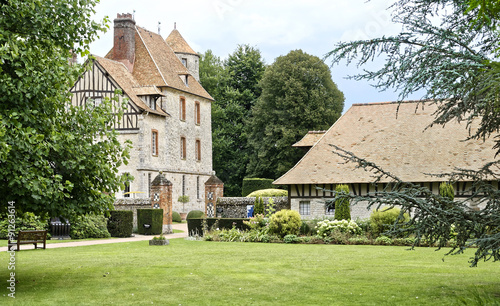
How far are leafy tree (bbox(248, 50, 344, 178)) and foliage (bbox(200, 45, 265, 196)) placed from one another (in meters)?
3.96

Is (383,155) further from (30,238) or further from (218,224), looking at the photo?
(30,238)

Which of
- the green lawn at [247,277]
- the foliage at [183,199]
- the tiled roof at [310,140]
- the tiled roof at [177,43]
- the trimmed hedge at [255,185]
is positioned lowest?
the green lawn at [247,277]

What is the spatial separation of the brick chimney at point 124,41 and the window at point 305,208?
18901 mm

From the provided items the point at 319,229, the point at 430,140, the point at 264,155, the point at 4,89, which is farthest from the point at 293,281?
the point at 264,155

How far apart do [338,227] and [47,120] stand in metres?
13.2

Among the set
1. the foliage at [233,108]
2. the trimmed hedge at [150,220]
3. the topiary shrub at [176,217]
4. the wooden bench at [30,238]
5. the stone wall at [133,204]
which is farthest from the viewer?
the foliage at [233,108]

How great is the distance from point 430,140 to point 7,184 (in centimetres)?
2033

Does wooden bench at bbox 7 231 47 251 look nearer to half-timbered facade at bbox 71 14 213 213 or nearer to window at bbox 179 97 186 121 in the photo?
half-timbered facade at bbox 71 14 213 213

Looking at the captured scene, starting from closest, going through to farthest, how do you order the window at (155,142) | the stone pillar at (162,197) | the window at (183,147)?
1. the stone pillar at (162,197)
2. the window at (155,142)
3. the window at (183,147)

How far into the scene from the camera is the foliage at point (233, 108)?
1956 inches

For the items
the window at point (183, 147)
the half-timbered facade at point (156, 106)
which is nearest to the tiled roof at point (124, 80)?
the half-timbered facade at point (156, 106)

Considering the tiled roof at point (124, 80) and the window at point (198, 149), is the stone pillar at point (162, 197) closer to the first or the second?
the tiled roof at point (124, 80)

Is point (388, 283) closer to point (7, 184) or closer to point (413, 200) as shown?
point (413, 200)

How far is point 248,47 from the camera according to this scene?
52.4 m
